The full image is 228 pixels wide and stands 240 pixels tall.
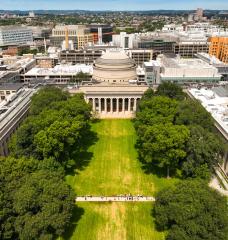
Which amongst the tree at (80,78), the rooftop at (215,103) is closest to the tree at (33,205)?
the rooftop at (215,103)

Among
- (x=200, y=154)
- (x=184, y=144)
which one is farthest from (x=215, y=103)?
(x=200, y=154)

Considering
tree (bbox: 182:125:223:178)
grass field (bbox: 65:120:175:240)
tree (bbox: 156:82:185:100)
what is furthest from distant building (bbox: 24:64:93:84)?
tree (bbox: 182:125:223:178)

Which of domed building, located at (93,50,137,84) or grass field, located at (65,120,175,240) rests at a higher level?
domed building, located at (93,50,137,84)

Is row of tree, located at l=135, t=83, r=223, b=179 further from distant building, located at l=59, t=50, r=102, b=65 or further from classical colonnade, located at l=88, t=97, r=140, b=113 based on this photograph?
A: distant building, located at l=59, t=50, r=102, b=65

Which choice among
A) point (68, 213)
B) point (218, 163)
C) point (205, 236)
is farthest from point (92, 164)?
point (205, 236)

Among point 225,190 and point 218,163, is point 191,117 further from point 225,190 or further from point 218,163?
point 225,190

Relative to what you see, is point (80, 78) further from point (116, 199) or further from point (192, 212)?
point (192, 212)
